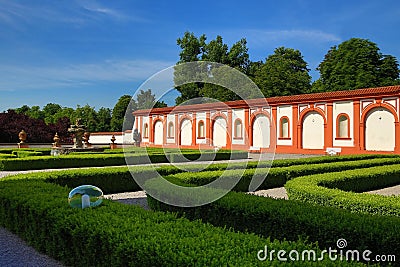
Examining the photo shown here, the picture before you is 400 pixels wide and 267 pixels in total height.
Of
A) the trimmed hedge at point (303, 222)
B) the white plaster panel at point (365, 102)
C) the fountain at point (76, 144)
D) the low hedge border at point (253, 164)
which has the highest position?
the white plaster panel at point (365, 102)

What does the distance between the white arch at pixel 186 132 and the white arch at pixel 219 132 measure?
2780mm

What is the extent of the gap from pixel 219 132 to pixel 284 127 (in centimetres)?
591

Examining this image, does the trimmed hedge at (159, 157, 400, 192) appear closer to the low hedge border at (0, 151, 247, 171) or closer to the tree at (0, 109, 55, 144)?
the low hedge border at (0, 151, 247, 171)

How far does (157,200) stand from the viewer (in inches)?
275

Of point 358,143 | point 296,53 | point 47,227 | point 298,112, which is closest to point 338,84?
point 296,53

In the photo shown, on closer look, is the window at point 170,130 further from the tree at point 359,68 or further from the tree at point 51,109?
the tree at point 51,109

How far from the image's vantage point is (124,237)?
11.5 ft

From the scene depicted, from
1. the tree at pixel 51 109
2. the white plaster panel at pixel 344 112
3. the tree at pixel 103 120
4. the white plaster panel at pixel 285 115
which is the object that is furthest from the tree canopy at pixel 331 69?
the tree at pixel 51 109

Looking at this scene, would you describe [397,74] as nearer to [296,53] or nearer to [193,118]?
[296,53]

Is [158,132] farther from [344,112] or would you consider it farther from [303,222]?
[303,222]

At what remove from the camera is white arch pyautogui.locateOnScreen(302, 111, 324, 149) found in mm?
24656

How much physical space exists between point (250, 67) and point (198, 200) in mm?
47045

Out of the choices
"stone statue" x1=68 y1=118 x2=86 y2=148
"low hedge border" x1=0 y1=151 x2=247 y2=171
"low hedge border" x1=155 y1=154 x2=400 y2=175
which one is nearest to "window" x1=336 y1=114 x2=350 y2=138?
"low hedge border" x1=155 y1=154 x2=400 y2=175

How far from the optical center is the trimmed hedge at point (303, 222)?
158 inches
